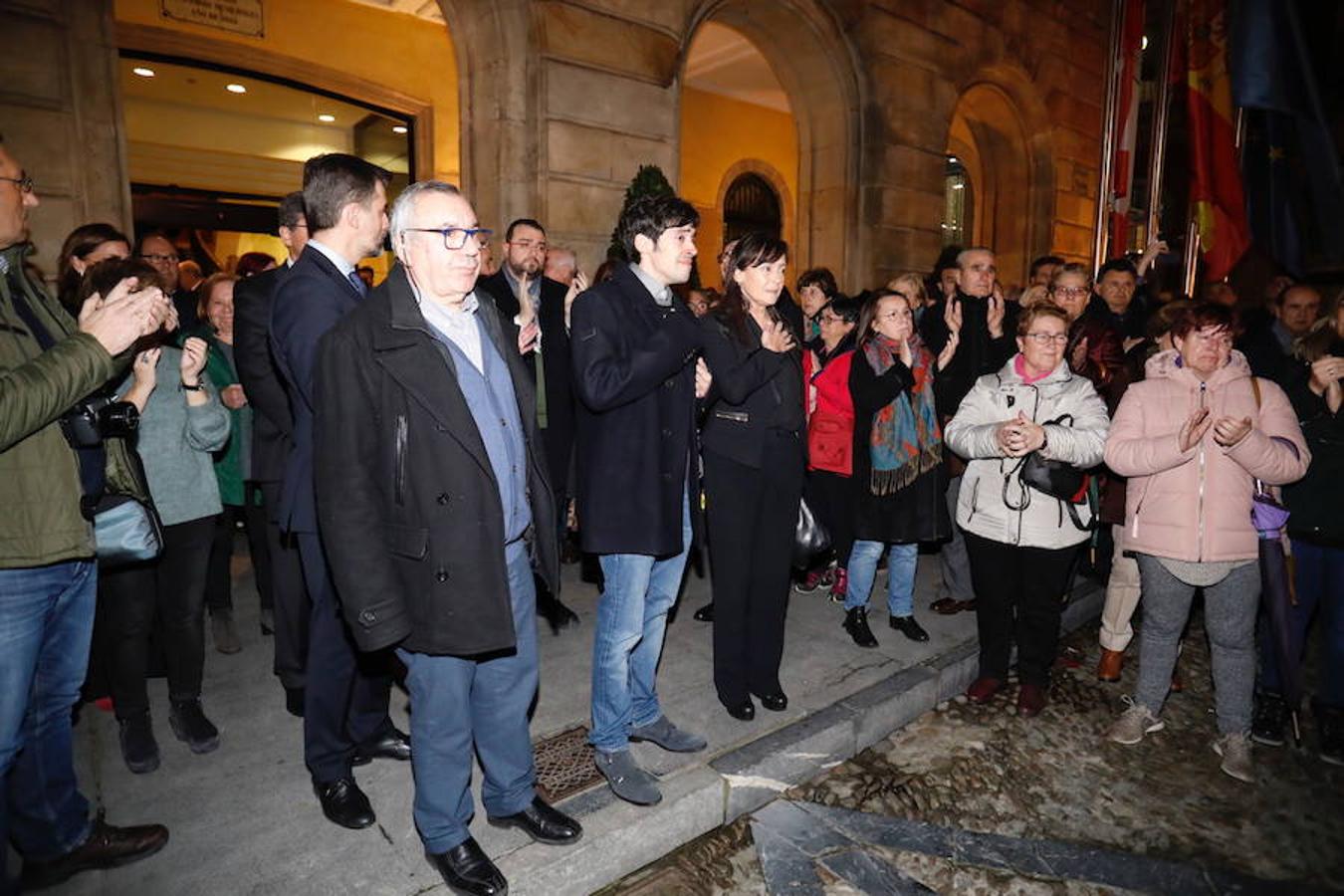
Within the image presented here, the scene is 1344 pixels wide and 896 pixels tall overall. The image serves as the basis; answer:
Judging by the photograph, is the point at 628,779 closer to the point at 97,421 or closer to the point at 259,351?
the point at 97,421

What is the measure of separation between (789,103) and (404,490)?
10086 mm

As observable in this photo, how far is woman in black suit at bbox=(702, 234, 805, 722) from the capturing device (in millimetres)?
3287

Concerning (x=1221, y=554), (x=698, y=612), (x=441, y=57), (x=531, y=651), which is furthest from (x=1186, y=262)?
(x=441, y=57)

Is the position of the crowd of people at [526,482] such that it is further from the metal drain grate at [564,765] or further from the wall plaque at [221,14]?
the wall plaque at [221,14]

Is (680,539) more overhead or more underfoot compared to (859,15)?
more underfoot

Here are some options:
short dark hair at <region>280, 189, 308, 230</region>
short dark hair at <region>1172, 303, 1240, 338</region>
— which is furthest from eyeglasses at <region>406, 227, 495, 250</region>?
Result: short dark hair at <region>1172, 303, 1240, 338</region>

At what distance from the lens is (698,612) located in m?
4.99

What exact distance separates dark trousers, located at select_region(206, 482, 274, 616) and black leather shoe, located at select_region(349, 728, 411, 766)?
64.0 inches

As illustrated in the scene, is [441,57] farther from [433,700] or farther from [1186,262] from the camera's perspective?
[433,700]

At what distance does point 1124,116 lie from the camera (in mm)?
8719

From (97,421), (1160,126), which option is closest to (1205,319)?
(97,421)

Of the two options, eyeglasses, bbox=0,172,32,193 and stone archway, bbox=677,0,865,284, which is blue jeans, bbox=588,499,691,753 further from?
stone archway, bbox=677,0,865,284

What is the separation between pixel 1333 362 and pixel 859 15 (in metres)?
8.35

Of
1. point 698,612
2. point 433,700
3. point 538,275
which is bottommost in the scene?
point 698,612
